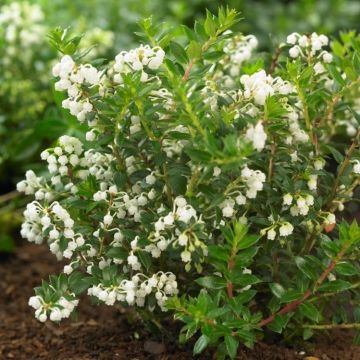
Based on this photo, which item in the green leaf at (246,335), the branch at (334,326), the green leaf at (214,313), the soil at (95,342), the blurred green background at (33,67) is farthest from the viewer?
the blurred green background at (33,67)

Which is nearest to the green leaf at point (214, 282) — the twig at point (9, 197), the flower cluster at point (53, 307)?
the flower cluster at point (53, 307)

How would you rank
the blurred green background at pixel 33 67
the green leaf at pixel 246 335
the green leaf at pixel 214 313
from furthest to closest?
the blurred green background at pixel 33 67 → the green leaf at pixel 246 335 → the green leaf at pixel 214 313

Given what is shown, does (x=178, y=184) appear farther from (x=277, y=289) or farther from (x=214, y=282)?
(x=277, y=289)

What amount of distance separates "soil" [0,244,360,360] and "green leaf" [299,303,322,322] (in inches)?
9.0

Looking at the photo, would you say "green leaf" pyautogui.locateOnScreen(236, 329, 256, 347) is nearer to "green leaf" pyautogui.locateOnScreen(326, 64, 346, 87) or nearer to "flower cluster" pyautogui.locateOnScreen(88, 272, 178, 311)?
"flower cluster" pyautogui.locateOnScreen(88, 272, 178, 311)

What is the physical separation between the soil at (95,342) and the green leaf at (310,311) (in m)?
0.23

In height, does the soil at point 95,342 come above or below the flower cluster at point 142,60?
below

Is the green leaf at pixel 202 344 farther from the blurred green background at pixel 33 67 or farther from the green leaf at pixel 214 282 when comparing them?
the blurred green background at pixel 33 67

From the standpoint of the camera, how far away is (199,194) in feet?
6.49

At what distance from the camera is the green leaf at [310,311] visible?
1889 mm

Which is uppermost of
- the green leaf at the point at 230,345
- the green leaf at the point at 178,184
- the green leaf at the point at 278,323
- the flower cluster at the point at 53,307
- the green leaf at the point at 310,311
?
the green leaf at the point at 178,184

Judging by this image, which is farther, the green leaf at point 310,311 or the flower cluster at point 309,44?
the flower cluster at point 309,44

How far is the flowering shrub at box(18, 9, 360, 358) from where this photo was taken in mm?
1766

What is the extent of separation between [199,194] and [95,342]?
63 centimetres
